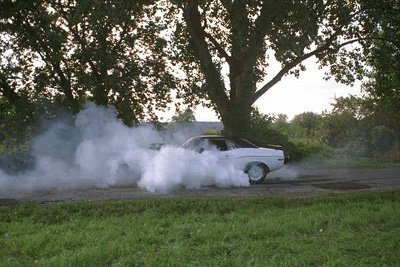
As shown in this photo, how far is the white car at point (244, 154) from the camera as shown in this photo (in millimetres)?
11774

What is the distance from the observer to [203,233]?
5.72m

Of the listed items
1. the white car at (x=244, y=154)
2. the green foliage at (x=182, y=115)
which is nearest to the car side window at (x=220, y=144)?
the white car at (x=244, y=154)

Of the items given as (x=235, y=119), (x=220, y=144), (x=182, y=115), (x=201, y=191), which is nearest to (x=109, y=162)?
(x=201, y=191)

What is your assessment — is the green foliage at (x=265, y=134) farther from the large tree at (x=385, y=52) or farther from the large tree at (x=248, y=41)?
the large tree at (x=385, y=52)

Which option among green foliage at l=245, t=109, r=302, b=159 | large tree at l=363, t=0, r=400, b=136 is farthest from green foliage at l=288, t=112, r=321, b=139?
green foliage at l=245, t=109, r=302, b=159

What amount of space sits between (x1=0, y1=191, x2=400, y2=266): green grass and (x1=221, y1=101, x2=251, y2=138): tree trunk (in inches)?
315

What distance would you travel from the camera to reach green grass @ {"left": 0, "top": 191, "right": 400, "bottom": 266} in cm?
480

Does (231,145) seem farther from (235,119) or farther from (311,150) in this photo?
(311,150)

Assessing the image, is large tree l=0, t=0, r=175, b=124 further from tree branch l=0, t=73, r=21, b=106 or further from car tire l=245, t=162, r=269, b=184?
car tire l=245, t=162, r=269, b=184

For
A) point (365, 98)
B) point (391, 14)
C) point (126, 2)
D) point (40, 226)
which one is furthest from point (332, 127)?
point (40, 226)

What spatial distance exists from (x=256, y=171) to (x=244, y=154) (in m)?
0.75

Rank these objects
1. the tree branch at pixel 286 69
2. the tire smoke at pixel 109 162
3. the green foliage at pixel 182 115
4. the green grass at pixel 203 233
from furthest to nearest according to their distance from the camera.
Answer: the green foliage at pixel 182 115 → the tree branch at pixel 286 69 → the tire smoke at pixel 109 162 → the green grass at pixel 203 233

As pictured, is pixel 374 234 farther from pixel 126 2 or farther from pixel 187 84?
pixel 187 84

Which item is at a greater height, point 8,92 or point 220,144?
point 8,92
